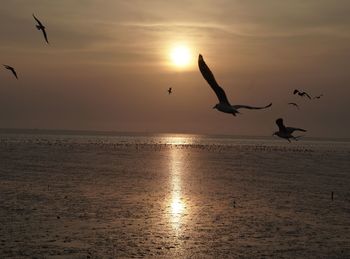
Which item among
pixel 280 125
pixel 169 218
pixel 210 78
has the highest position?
pixel 210 78

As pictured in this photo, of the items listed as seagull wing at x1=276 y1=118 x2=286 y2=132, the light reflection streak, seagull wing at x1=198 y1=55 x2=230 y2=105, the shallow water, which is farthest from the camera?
the light reflection streak

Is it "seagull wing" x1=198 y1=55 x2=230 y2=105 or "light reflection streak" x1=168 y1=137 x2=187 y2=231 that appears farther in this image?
"light reflection streak" x1=168 y1=137 x2=187 y2=231

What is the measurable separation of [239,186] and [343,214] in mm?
16841

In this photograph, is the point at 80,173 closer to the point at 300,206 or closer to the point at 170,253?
the point at 300,206

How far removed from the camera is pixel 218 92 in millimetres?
14211

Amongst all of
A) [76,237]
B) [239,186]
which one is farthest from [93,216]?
[239,186]

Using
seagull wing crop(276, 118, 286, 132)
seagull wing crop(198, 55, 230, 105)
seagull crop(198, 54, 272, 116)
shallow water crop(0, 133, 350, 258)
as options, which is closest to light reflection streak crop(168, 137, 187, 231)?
shallow water crop(0, 133, 350, 258)

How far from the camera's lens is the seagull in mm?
13258

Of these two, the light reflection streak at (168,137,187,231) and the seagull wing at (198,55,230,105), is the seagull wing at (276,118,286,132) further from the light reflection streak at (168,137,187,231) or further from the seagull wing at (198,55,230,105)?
the light reflection streak at (168,137,187,231)

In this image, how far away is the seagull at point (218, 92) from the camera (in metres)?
13.3

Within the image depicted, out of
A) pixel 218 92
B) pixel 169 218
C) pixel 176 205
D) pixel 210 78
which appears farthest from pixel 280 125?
pixel 176 205

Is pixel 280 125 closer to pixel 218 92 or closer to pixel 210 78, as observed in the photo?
pixel 218 92

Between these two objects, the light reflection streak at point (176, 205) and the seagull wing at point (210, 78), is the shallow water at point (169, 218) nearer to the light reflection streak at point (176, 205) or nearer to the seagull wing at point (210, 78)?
the light reflection streak at point (176, 205)

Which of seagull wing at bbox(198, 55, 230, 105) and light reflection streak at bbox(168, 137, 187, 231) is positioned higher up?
seagull wing at bbox(198, 55, 230, 105)
